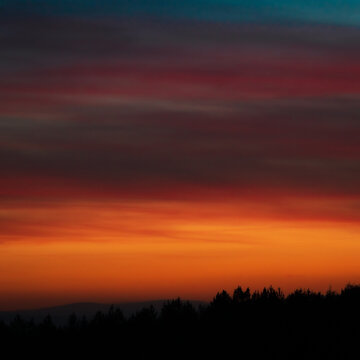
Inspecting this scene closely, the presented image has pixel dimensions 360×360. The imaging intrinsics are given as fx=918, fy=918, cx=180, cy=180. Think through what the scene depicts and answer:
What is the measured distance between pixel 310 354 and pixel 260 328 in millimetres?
4355

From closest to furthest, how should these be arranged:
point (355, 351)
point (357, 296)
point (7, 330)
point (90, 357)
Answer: point (355, 351), point (90, 357), point (7, 330), point (357, 296)

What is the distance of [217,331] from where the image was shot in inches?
1543

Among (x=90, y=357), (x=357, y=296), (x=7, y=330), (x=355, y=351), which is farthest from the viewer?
(x=357, y=296)

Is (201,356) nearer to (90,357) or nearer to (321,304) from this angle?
(90,357)

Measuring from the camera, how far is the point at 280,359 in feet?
114

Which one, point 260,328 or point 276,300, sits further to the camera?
point 276,300

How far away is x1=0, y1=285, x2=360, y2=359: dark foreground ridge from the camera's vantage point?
118ft

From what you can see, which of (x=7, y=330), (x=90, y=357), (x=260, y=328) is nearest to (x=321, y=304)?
(x=260, y=328)

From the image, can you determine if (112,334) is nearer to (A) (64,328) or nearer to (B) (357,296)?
(A) (64,328)

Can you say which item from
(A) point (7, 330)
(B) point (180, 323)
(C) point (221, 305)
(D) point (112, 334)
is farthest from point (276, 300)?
(A) point (7, 330)

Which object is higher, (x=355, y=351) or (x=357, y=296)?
(x=357, y=296)

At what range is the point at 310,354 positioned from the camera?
34.7 meters

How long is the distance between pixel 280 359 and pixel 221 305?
10.2m

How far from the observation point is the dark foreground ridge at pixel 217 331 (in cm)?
3609
